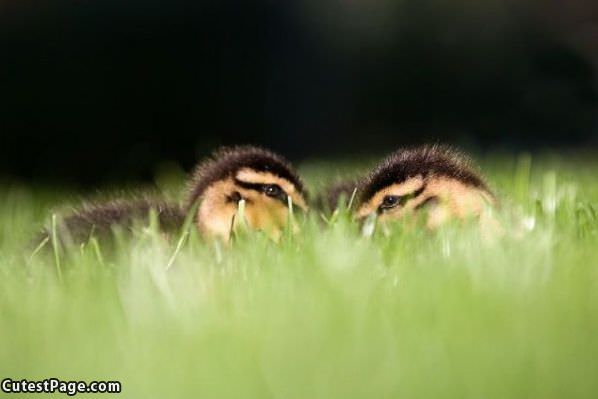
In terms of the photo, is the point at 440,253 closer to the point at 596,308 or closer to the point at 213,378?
the point at 596,308

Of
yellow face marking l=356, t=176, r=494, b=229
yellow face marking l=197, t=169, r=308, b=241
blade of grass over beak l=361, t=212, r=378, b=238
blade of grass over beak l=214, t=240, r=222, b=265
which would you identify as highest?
yellow face marking l=197, t=169, r=308, b=241

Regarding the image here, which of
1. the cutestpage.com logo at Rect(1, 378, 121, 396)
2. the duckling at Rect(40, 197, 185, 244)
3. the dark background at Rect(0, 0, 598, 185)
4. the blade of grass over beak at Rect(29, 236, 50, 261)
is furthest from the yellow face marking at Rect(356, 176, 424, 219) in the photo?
the dark background at Rect(0, 0, 598, 185)

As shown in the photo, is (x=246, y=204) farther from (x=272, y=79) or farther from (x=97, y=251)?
(x=272, y=79)

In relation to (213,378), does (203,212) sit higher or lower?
higher

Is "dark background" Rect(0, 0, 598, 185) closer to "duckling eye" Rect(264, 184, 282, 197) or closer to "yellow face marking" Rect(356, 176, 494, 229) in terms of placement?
"duckling eye" Rect(264, 184, 282, 197)

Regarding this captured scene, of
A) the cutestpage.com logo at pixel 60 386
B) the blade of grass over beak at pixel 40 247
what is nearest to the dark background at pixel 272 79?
the blade of grass over beak at pixel 40 247

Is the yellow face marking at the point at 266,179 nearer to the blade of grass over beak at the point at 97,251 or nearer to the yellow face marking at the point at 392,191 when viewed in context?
the yellow face marking at the point at 392,191

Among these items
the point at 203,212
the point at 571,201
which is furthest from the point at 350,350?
the point at 571,201
